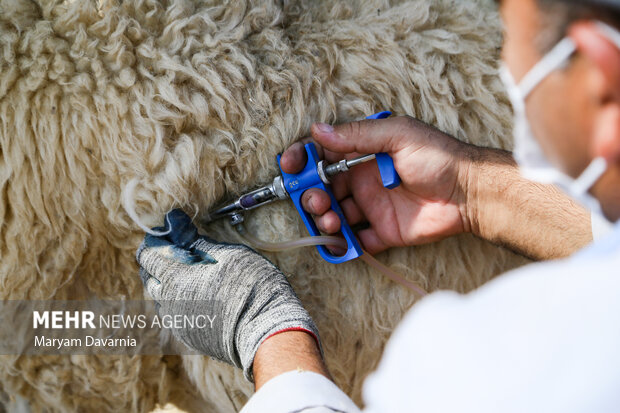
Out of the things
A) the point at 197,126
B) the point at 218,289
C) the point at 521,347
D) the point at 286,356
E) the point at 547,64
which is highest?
the point at 547,64

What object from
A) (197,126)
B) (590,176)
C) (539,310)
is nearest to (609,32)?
(590,176)

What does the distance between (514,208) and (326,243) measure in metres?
0.53

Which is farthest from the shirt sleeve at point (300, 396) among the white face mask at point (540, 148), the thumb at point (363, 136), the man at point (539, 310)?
the thumb at point (363, 136)

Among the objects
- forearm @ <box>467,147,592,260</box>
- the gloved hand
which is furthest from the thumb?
the gloved hand

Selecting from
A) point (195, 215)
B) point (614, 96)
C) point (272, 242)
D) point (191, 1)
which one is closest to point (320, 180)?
point (272, 242)

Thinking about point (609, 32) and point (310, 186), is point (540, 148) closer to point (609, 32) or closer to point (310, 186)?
point (609, 32)

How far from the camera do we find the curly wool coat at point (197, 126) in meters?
1.45

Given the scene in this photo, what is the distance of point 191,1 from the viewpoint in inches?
61.6

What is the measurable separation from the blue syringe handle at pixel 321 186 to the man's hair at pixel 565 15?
82cm

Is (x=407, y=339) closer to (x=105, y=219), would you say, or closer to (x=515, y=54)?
(x=515, y=54)

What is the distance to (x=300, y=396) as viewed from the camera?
1.00 metres

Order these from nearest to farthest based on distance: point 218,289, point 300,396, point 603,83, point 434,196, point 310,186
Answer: point 603,83
point 300,396
point 218,289
point 310,186
point 434,196

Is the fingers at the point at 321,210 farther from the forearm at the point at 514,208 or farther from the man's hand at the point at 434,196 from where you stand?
the forearm at the point at 514,208

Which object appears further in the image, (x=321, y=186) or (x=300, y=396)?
(x=321, y=186)
